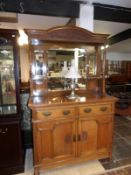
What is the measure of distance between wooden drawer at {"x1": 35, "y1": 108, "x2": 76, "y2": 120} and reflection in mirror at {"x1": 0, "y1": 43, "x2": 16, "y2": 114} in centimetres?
51

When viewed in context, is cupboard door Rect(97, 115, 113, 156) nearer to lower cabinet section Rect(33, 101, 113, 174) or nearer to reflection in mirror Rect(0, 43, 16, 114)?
Result: lower cabinet section Rect(33, 101, 113, 174)

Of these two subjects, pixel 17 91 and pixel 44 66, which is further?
pixel 44 66

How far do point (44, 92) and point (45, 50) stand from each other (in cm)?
63

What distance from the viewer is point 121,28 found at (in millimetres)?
3984

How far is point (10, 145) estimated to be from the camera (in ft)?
6.45

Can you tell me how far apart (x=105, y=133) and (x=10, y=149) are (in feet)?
4.33

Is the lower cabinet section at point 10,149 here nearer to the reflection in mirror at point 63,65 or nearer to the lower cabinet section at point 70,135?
the lower cabinet section at point 70,135

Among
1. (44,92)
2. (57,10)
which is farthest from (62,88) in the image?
(57,10)

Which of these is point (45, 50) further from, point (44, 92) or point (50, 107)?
point (50, 107)

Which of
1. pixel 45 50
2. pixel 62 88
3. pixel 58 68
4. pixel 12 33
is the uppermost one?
pixel 12 33

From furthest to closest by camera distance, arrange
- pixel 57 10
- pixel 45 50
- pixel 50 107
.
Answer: pixel 57 10
pixel 45 50
pixel 50 107

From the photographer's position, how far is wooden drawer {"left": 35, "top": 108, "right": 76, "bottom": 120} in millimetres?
1785

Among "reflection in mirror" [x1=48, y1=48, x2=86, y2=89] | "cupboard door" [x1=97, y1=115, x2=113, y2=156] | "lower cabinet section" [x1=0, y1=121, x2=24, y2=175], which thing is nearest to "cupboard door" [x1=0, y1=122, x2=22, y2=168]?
"lower cabinet section" [x1=0, y1=121, x2=24, y2=175]

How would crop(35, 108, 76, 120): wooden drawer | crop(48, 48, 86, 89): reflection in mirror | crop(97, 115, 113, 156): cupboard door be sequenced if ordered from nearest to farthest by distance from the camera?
crop(35, 108, 76, 120): wooden drawer, crop(97, 115, 113, 156): cupboard door, crop(48, 48, 86, 89): reflection in mirror
